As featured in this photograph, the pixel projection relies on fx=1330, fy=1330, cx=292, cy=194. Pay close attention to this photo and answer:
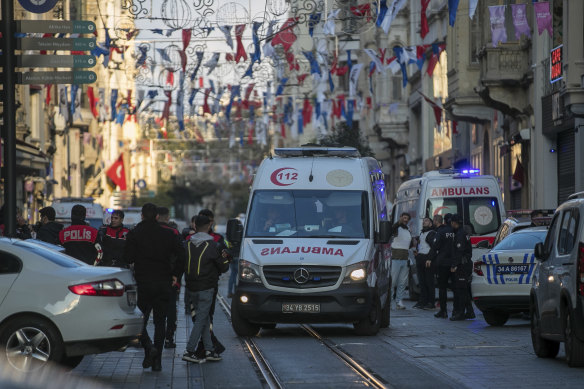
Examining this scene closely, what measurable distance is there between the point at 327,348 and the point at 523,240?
4903 millimetres

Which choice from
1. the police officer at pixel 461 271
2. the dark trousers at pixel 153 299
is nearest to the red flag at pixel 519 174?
the police officer at pixel 461 271

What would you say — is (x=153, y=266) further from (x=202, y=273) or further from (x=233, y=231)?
(x=233, y=231)

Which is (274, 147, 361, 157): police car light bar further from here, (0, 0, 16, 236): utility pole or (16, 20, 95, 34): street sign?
(0, 0, 16, 236): utility pole

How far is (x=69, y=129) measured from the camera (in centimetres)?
7881

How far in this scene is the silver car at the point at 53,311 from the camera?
41.1 ft

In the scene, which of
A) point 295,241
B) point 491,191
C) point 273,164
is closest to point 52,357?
point 295,241

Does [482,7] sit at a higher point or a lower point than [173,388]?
higher

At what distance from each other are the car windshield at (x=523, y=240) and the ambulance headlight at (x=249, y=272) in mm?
4172

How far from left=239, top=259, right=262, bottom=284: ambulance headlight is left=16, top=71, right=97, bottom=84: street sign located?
3647 millimetres

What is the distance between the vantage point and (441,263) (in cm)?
2305

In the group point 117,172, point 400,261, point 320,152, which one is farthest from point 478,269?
point 117,172

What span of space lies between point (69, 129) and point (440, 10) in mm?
37515

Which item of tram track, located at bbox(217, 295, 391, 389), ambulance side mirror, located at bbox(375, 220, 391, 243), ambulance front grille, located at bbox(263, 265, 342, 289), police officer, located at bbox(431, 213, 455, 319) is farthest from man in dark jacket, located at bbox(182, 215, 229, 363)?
police officer, located at bbox(431, 213, 455, 319)

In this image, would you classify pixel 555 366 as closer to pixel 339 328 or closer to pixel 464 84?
pixel 339 328
